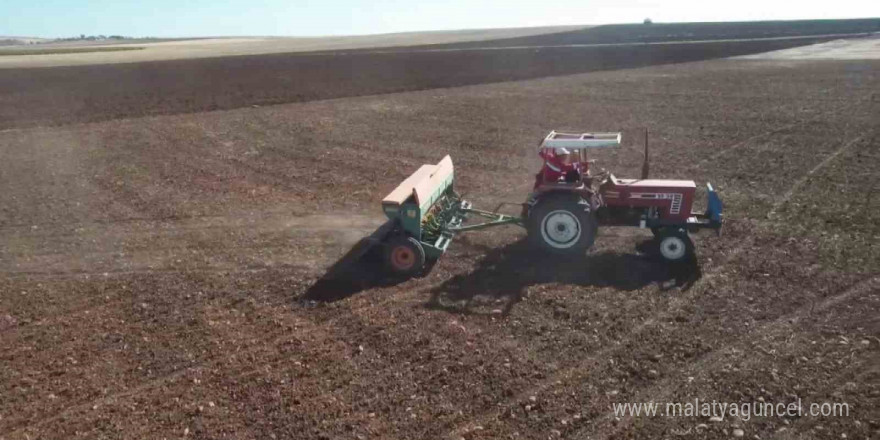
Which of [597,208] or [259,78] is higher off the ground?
[259,78]

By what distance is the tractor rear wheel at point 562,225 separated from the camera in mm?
8891

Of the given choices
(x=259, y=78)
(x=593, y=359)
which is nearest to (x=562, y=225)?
(x=593, y=359)

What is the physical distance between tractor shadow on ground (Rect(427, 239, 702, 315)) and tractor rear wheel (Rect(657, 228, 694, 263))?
0.34 feet

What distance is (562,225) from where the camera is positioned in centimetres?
902

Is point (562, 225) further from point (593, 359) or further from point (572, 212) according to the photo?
point (593, 359)

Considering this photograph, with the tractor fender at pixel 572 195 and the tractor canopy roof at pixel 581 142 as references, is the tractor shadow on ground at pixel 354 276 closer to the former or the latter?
the tractor fender at pixel 572 195

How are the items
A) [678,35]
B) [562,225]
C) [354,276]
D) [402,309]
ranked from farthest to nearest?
[678,35], [562,225], [354,276], [402,309]

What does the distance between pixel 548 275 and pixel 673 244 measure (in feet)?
5.62

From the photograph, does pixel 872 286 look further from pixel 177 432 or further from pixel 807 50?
pixel 807 50

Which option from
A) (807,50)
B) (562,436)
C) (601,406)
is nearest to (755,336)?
(601,406)

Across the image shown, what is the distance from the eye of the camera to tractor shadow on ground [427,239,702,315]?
810 cm

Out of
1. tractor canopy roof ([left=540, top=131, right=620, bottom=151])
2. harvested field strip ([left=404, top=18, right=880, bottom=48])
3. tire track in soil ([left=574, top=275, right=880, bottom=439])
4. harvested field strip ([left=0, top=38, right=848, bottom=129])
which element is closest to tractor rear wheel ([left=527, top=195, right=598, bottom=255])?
tractor canopy roof ([left=540, top=131, right=620, bottom=151])

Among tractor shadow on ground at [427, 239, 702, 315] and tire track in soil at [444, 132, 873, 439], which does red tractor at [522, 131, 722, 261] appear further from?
tire track in soil at [444, 132, 873, 439]

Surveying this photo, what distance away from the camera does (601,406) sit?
5.78 metres
